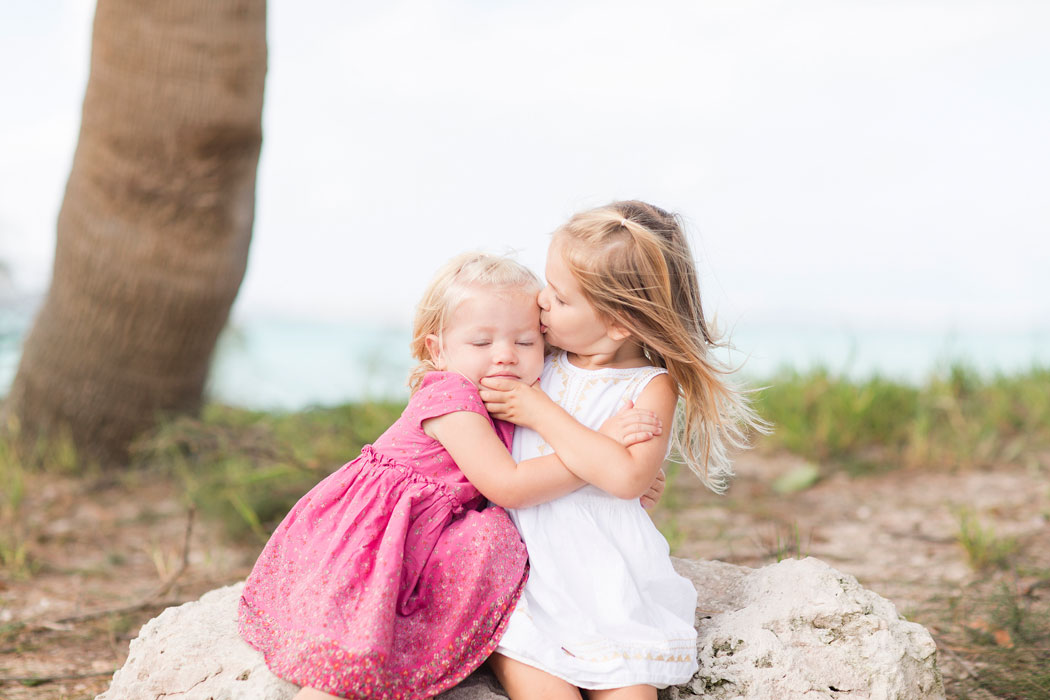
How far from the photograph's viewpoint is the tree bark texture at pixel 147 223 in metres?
5.08

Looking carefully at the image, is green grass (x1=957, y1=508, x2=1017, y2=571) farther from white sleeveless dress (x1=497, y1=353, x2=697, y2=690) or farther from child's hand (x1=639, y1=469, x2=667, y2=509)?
white sleeveless dress (x1=497, y1=353, x2=697, y2=690)

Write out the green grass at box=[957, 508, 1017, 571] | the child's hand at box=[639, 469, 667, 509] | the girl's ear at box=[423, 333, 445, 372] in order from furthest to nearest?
the green grass at box=[957, 508, 1017, 571] → the child's hand at box=[639, 469, 667, 509] → the girl's ear at box=[423, 333, 445, 372]

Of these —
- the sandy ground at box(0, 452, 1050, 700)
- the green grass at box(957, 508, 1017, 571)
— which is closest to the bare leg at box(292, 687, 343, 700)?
the sandy ground at box(0, 452, 1050, 700)

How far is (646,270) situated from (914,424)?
4.20 m

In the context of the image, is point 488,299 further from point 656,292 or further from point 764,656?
point 764,656

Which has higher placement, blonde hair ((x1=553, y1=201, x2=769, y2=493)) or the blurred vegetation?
blonde hair ((x1=553, y1=201, x2=769, y2=493))

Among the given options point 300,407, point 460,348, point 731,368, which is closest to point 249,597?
point 460,348

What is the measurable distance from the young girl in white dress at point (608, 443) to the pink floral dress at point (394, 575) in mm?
96

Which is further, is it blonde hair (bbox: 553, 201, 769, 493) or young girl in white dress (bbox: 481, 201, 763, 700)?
blonde hair (bbox: 553, 201, 769, 493)

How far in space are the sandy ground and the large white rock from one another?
23.5 inches

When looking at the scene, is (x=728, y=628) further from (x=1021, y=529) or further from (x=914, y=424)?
(x=914, y=424)

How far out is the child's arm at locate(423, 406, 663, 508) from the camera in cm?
241

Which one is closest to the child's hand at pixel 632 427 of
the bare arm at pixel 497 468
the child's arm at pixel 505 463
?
the child's arm at pixel 505 463

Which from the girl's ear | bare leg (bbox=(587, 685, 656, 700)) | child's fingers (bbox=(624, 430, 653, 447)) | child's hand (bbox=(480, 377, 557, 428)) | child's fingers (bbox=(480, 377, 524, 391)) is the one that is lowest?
bare leg (bbox=(587, 685, 656, 700))
